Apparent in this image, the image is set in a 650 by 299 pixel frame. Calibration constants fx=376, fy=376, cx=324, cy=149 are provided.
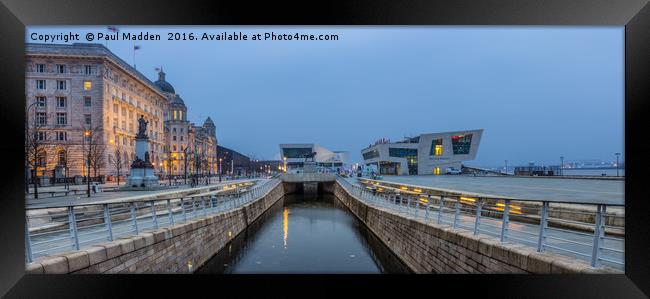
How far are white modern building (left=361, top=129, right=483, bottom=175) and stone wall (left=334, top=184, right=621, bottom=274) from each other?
58.5 m

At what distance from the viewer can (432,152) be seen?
71625mm

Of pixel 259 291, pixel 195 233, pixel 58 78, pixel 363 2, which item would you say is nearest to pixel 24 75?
pixel 259 291

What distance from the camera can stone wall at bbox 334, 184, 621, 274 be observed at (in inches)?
227

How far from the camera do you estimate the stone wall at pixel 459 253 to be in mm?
5762

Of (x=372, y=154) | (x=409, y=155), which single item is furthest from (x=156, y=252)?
(x=372, y=154)

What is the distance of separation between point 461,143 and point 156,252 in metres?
67.8

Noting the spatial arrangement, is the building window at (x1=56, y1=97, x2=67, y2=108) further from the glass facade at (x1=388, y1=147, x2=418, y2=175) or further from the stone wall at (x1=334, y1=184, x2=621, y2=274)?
the glass facade at (x1=388, y1=147, x2=418, y2=175)

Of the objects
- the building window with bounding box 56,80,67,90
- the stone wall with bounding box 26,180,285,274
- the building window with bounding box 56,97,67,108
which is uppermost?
the building window with bounding box 56,80,67,90

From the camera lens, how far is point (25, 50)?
6.33m

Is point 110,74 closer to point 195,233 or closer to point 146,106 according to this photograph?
point 146,106

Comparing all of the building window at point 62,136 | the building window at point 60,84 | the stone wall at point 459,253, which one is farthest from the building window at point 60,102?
the stone wall at point 459,253

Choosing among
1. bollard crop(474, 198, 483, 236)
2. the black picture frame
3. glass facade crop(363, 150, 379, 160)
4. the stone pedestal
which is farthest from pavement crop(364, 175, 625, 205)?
glass facade crop(363, 150, 379, 160)

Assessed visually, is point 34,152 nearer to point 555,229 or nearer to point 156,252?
point 156,252

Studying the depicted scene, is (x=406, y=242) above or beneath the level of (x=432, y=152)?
beneath
